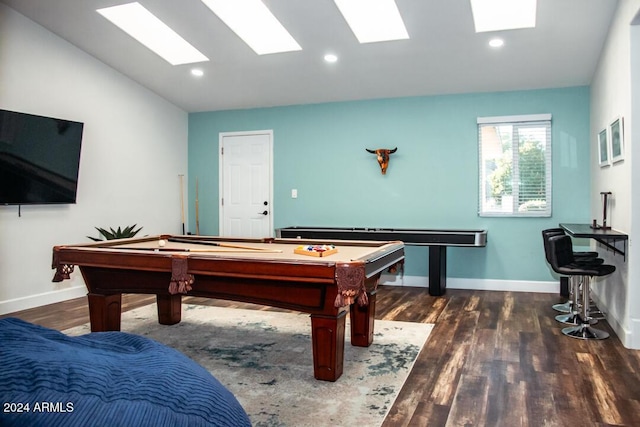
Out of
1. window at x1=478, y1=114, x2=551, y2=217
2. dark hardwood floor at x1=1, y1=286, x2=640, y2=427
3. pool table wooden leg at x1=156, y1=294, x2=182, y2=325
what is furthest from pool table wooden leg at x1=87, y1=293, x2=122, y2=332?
window at x1=478, y1=114, x2=551, y2=217

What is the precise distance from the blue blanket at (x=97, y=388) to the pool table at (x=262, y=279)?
1.54 m

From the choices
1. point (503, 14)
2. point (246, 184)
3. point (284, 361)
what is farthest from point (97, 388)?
point (246, 184)

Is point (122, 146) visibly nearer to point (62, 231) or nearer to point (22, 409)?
point (62, 231)

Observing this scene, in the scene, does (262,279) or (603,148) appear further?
(603,148)

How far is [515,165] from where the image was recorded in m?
5.82

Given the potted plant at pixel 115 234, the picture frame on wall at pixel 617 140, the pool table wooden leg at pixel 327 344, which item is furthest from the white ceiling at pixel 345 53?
the pool table wooden leg at pixel 327 344

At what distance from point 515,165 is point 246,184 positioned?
3.58m

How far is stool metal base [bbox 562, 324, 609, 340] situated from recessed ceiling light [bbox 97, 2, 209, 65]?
178 inches

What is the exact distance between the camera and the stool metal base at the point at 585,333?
3.82m

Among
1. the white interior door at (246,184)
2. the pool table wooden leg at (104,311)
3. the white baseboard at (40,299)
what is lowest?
the white baseboard at (40,299)

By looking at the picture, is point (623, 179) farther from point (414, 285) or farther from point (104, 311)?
point (104, 311)

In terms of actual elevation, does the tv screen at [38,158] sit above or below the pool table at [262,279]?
above

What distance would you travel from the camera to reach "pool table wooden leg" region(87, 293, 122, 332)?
3613 mm

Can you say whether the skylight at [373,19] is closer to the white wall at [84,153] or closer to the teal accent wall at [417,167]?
the teal accent wall at [417,167]
